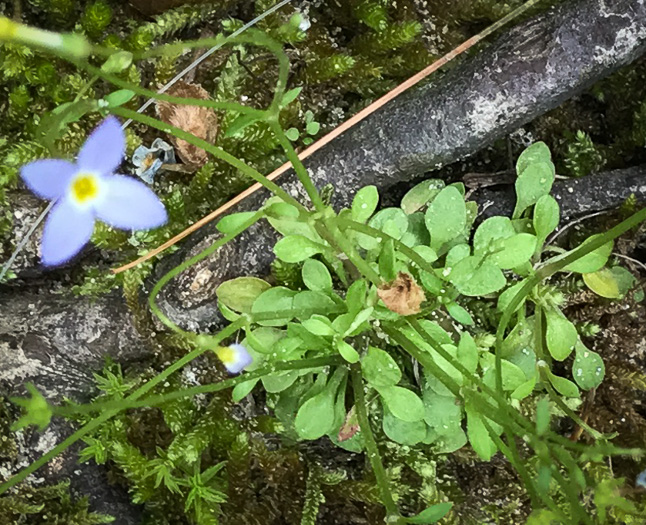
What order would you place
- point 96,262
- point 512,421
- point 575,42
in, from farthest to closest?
point 96,262 < point 575,42 < point 512,421

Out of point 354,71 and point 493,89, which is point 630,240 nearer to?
point 493,89

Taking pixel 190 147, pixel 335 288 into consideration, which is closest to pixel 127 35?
pixel 190 147

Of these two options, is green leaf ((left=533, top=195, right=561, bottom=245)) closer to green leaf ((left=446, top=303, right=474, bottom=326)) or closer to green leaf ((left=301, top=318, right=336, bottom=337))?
green leaf ((left=446, top=303, right=474, bottom=326))

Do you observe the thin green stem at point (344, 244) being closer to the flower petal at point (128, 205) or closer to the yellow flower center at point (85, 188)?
the flower petal at point (128, 205)

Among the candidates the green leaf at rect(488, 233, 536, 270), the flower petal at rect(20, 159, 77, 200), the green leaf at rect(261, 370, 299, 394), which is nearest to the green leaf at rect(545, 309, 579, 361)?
the green leaf at rect(488, 233, 536, 270)

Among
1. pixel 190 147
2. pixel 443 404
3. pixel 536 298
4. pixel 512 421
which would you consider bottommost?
pixel 512 421

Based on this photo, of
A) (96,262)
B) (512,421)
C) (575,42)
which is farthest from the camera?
(96,262)

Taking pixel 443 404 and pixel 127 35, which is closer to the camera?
pixel 443 404

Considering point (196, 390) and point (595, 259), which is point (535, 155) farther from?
point (196, 390)

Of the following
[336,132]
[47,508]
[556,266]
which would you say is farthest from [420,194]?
[47,508]
